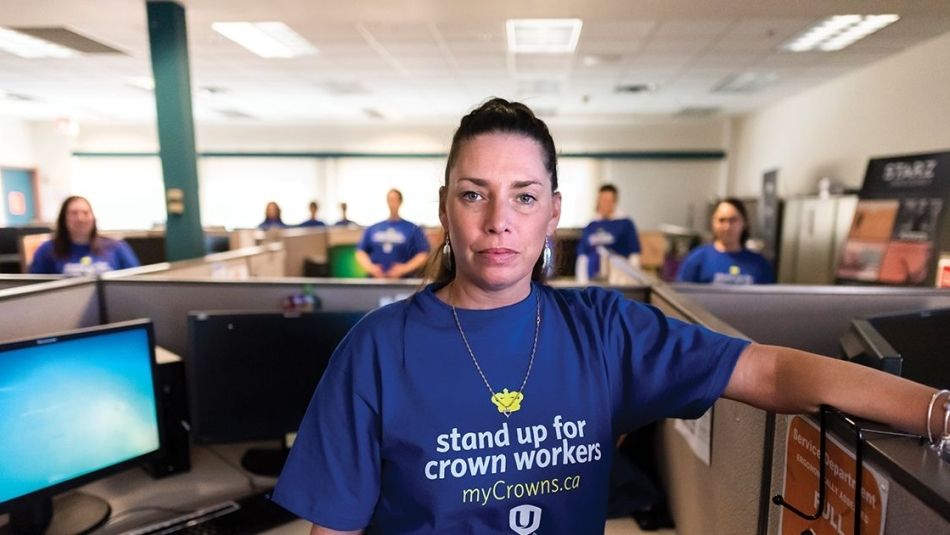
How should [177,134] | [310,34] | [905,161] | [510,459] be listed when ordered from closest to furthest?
1. [510,459]
2. [177,134]
3. [905,161]
4. [310,34]

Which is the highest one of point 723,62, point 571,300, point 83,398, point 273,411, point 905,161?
point 723,62

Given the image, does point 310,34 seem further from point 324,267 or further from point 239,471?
point 239,471

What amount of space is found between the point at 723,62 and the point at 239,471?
579cm

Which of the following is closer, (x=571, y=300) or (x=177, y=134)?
(x=571, y=300)

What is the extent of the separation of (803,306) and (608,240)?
9.73 ft

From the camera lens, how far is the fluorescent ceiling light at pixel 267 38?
14.1 ft

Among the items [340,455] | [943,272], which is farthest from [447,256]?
[943,272]

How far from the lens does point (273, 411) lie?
149 centimetres

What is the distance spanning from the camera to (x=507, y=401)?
0.81 metres

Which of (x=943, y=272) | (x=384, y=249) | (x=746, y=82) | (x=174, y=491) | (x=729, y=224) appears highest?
(x=746, y=82)

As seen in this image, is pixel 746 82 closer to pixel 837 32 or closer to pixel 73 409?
pixel 837 32

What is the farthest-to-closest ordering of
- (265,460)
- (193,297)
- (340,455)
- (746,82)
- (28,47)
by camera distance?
1. (746,82)
2. (28,47)
3. (193,297)
4. (265,460)
5. (340,455)

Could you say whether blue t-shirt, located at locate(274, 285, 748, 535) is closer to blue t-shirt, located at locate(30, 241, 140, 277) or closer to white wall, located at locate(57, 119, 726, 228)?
blue t-shirt, located at locate(30, 241, 140, 277)

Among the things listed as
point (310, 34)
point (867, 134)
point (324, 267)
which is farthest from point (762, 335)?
point (867, 134)
